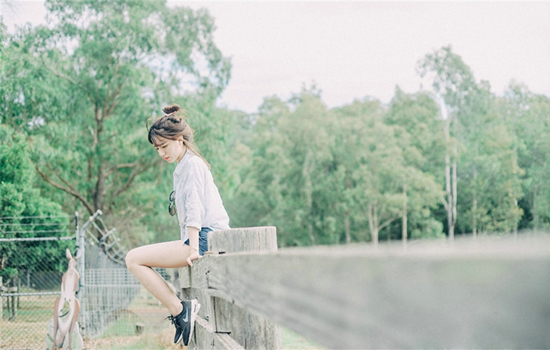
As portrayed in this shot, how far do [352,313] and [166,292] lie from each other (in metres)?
2.58

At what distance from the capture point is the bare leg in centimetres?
320

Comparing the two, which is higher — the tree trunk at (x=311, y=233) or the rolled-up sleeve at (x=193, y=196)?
the rolled-up sleeve at (x=193, y=196)

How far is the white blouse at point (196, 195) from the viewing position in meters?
3.31

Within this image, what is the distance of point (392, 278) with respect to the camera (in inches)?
25.4

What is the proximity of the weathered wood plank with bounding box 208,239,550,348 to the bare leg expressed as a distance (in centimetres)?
228

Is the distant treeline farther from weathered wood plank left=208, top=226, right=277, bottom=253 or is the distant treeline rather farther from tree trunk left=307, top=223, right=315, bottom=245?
weathered wood plank left=208, top=226, right=277, bottom=253

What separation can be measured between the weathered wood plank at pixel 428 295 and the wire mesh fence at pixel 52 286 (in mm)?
9298

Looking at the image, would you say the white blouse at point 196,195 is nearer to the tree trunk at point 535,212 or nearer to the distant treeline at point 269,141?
the distant treeline at point 269,141

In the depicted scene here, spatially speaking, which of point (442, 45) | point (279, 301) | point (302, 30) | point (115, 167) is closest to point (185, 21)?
point (115, 167)

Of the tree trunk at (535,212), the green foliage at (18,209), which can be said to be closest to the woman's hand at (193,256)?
the green foliage at (18,209)

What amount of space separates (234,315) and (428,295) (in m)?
1.65

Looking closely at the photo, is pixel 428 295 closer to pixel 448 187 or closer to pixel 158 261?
pixel 158 261

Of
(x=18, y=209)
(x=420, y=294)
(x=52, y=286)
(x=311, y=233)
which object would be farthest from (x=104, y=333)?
(x=311, y=233)

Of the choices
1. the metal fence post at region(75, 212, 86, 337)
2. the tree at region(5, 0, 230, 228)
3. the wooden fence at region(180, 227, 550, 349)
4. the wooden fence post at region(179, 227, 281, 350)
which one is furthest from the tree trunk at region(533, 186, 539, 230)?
the wooden fence at region(180, 227, 550, 349)
